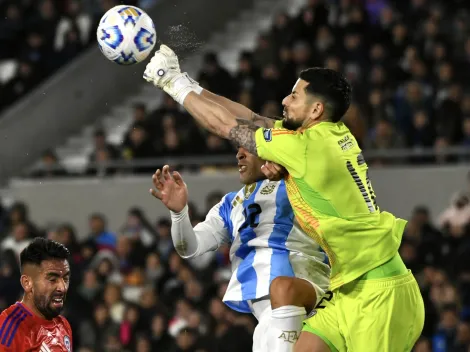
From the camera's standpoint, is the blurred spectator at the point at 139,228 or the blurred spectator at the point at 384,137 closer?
the blurred spectator at the point at 384,137

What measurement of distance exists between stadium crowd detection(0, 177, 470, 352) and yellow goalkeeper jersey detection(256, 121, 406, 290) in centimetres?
405

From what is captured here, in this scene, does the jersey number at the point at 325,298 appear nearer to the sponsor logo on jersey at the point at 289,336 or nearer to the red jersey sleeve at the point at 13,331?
the sponsor logo on jersey at the point at 289,336

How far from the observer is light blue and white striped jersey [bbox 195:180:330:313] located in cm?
738

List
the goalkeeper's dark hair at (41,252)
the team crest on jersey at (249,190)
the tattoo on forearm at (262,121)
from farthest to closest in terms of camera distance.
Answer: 1. the team crest on jersey at (249,190)
2. the tattoo on forearm at (262,121)
3. the goalkeeper's dark hair at (41,252)

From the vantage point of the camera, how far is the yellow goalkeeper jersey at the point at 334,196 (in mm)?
6805

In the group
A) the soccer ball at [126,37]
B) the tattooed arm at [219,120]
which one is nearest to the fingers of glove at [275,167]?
the tattooed arm at [219,120]

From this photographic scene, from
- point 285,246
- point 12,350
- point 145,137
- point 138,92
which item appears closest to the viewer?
point 12,350

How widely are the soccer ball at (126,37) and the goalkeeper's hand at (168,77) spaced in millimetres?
326

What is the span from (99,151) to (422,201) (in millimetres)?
4367

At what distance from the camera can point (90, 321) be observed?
12906mm

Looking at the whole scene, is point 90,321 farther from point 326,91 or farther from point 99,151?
point 326,91

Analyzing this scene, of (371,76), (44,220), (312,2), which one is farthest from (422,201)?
(44,220)

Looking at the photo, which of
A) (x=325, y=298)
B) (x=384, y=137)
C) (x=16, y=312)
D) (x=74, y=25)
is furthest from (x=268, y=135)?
(x=74, y=25)

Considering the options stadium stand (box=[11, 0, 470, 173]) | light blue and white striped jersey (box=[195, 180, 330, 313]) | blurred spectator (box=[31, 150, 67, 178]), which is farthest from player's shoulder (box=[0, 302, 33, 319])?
blurred spectator (box=[31, 150, 67, 178])
